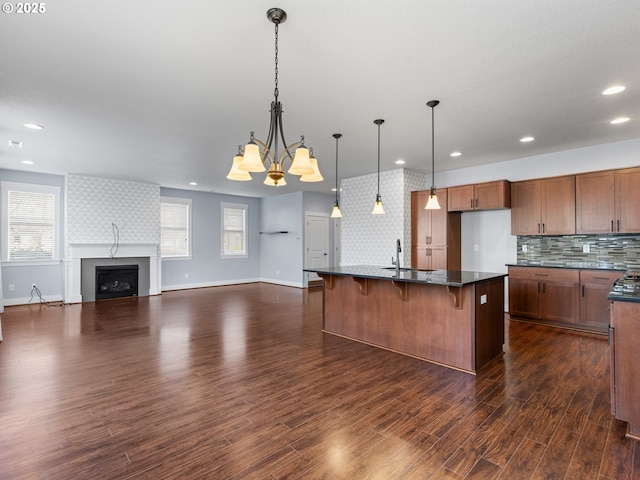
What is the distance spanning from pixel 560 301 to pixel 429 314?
264cm

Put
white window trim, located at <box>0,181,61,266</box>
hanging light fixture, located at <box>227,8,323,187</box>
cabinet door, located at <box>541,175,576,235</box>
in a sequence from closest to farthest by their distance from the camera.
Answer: hanging light fixture, located at <box>227,8,323,187</box> → cabinet door, located at <box>541,175,576,235</box> → white window trim, located at <box>0,181,61,266</box>

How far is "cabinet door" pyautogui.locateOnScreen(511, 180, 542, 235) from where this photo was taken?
5.28m

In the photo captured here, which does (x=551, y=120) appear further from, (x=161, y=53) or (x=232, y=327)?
(x=232, y=327)

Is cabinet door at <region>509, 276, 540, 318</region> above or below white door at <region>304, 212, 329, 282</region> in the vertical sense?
below

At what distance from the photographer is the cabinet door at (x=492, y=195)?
5.44 metres

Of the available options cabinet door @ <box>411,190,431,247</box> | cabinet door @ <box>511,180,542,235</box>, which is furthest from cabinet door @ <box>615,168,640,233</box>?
cabinet door @ <box>411,190,431,247</box>

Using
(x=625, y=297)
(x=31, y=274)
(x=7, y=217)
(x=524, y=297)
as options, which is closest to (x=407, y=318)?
(x=625, y=297)

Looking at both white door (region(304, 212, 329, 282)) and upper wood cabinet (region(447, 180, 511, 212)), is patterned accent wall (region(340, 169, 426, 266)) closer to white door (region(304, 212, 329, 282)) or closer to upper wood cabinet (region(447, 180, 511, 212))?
upper wood cabinet (region(447, 180, 511, 212))

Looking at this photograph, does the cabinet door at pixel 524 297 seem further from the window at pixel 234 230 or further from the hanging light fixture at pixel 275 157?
the window at pixel 234 230

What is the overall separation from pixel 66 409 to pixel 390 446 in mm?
2446

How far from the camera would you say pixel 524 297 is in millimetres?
5262

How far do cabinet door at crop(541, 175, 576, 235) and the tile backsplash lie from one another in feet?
1.23

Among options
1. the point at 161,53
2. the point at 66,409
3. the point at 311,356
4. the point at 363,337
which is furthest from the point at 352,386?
the point at 161,53

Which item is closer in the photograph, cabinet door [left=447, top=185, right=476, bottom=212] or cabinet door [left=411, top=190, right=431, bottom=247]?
cabinet door [left=447, top=185, right=476, bottom=212]
